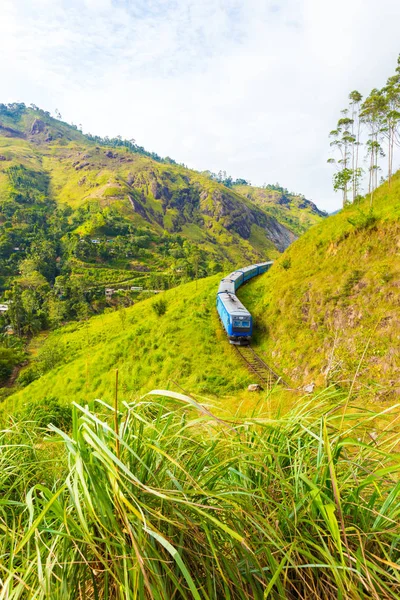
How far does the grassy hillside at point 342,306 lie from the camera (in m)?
14.2

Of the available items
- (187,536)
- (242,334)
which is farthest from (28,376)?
(187,536)

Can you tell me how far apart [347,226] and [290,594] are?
1018 inches

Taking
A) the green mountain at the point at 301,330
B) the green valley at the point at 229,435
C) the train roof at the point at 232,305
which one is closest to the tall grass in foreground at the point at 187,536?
the green valley at the point at 229,435

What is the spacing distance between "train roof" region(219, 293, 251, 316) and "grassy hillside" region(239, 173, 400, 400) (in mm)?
2440

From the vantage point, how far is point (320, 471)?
5.56ft

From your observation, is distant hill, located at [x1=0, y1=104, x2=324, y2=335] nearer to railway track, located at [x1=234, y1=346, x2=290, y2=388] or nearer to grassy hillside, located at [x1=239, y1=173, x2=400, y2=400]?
grassy hillside, located at [x1=239, y1=173, x2=400, y2=400]

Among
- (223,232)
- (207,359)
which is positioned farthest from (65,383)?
(223,232)

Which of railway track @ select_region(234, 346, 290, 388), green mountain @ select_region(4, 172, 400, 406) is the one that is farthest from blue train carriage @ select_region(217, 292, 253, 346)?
green mountain @ select_region(4, 172, 400, 406)

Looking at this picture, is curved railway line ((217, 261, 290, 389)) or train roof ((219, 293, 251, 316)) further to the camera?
train roof ((219, 293, 251, 316))

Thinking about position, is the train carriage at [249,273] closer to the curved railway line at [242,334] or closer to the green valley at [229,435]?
the green valley at [229,435]

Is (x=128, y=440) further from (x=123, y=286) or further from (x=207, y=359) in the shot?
(x=123, y=286)

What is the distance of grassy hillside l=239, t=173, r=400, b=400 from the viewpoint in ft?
46.7

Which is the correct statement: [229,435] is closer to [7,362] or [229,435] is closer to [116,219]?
[7,362]

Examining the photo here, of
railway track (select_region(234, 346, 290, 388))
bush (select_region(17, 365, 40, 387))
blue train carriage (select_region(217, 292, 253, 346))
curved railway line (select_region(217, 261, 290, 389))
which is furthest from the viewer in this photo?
bush (select_region(17, 365, 40, 387))
